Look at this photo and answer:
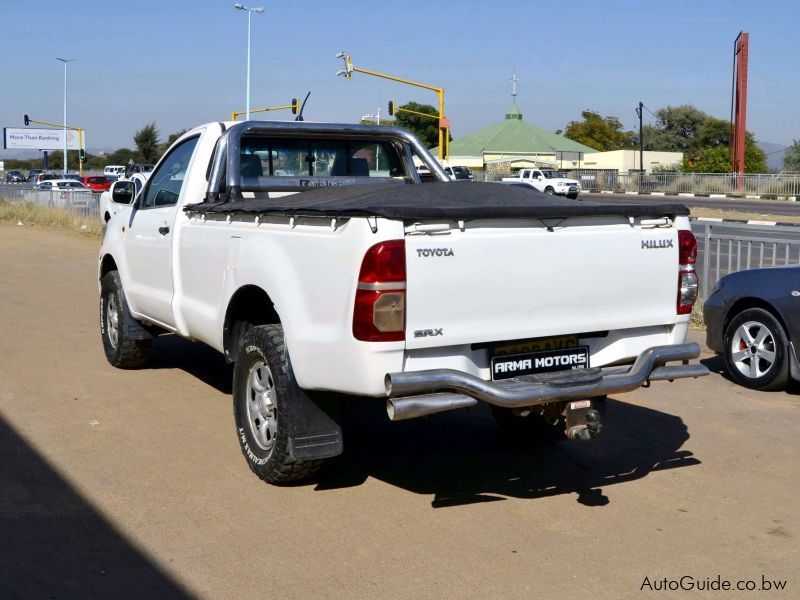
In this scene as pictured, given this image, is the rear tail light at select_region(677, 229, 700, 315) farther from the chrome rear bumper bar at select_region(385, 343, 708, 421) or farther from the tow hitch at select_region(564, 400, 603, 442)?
the tow hitch at select_region(564, 400, 603, 442)

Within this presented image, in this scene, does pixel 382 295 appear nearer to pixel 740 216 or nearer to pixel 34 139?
pixel 740 216

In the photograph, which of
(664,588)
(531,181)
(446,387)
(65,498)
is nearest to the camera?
(664,588)

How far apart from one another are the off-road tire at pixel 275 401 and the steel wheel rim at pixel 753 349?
14.1ft

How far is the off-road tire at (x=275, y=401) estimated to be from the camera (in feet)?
17.5

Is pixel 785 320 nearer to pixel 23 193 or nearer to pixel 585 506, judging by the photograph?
pixel 585 506

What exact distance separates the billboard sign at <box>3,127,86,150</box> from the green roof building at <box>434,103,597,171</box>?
39895 millimetres

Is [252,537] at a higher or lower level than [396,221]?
lower

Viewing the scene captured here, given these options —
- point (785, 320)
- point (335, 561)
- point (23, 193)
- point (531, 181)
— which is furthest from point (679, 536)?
point (531, 181)

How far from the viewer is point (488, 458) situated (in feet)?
21.0

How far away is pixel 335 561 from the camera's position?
15.3 feet

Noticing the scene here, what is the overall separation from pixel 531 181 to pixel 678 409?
45434 millimetres

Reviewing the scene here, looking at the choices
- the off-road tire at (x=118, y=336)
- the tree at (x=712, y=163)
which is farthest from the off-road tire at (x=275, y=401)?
the tree at (x=712, y=163)

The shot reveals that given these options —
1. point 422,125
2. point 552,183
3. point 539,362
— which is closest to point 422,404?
point 539,362

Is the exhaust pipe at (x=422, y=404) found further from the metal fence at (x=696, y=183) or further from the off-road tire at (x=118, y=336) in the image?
the metal fence at (x=696, y=183)
